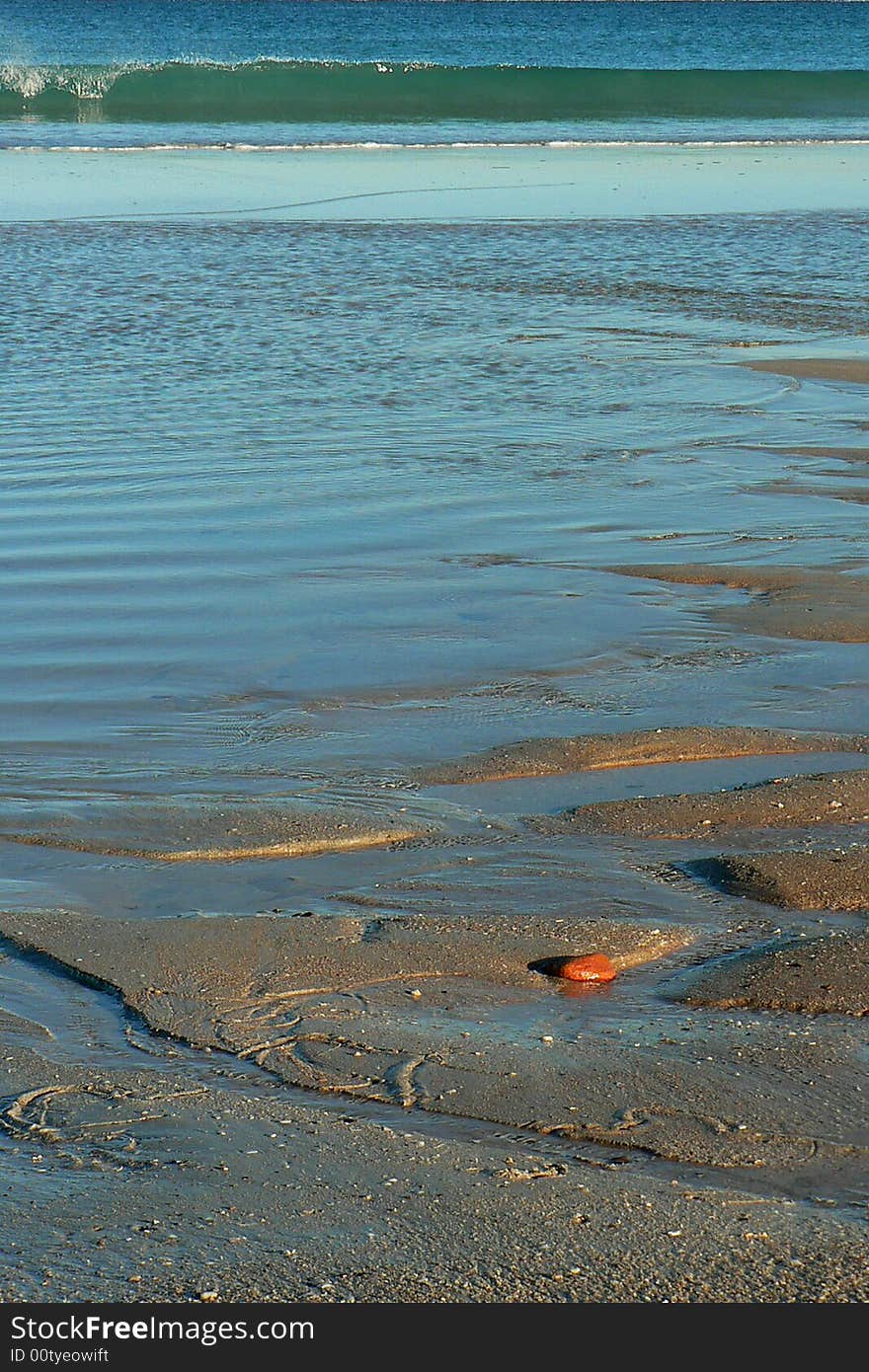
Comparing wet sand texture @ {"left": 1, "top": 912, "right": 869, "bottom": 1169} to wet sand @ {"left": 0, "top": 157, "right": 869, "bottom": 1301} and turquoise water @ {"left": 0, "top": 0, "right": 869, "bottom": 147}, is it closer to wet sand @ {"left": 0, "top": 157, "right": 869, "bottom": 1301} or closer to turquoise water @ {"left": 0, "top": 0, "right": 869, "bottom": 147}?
wet sand @ {"left": 0, "top": 157, "right": 869, "bottom": 1301}

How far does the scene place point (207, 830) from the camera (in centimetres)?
385

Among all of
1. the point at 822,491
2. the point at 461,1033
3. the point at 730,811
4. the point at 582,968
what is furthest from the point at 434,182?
the point at 461,1033

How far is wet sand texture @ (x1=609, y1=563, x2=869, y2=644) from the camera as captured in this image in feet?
17.1

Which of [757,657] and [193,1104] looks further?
[757,657]

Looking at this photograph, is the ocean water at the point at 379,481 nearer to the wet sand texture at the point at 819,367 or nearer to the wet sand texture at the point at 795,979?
the wet sand texture at the point at 819,367

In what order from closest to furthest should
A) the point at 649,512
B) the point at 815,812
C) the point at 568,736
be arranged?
the point at 815,812
the point at 568,736
the point at 649,512

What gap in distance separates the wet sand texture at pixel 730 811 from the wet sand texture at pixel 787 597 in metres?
1.22

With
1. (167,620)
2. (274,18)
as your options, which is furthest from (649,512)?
(274,18)

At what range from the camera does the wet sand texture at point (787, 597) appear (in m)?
5.21

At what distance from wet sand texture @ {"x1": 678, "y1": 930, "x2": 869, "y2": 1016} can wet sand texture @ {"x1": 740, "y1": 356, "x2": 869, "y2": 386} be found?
6.23 m

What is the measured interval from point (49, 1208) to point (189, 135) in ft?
82.8

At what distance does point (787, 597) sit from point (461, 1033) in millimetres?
2976

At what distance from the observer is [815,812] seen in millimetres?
3885
